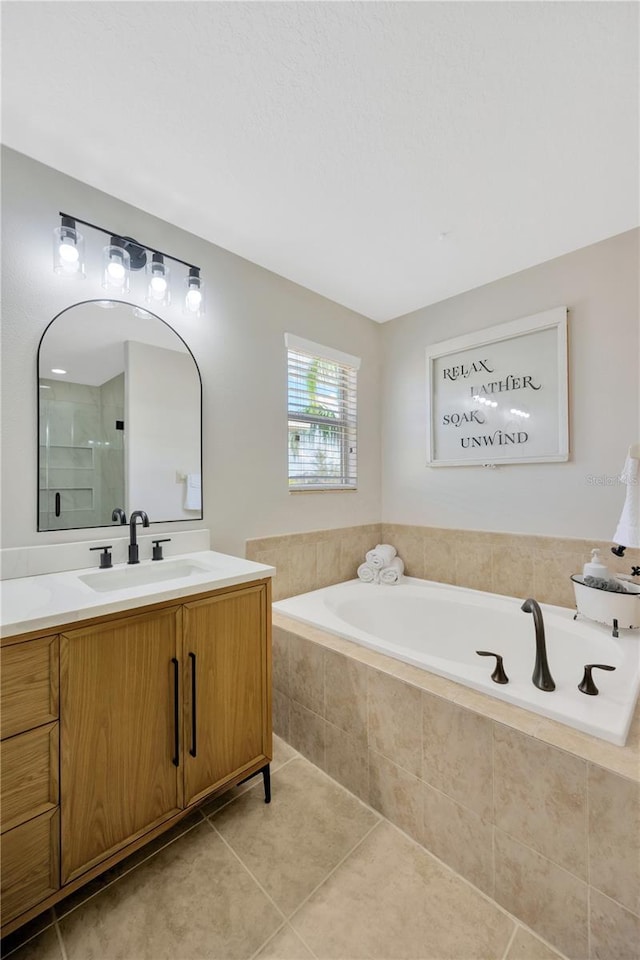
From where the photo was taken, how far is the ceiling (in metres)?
1.08

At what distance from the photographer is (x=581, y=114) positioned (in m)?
1.32

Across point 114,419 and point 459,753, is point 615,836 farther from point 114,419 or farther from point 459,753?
point 114,419

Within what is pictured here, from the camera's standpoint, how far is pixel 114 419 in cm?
168

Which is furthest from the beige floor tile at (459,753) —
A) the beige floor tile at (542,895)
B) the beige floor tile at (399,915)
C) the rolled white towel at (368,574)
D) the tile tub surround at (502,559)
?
the rolled white towel at (368,574)

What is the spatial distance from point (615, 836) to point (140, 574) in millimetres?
1704

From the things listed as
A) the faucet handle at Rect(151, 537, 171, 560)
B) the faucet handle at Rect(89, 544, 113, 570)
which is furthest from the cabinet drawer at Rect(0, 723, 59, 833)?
the faucet handle at Rect(151, 537, 171, 560)

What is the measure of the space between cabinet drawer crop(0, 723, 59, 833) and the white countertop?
28 centimetres

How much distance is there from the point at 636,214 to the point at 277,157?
1664 millimetres

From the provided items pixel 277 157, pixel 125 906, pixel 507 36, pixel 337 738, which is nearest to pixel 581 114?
pixel 507 36

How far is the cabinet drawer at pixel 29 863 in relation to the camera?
3.18ft

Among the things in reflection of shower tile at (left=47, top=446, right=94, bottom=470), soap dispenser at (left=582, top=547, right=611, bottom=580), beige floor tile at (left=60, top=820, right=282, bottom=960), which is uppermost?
reflection of shower tile at (left=47, top=446, right=94, bottom=470)

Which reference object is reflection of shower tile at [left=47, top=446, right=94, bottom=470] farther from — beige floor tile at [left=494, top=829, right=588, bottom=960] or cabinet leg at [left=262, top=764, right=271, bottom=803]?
beige floor tile at [left=494, top=829, right=588, bottom=960]

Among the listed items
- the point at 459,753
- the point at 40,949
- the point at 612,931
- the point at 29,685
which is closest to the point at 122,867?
the point at 40,949

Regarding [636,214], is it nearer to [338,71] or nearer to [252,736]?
[338,71]
